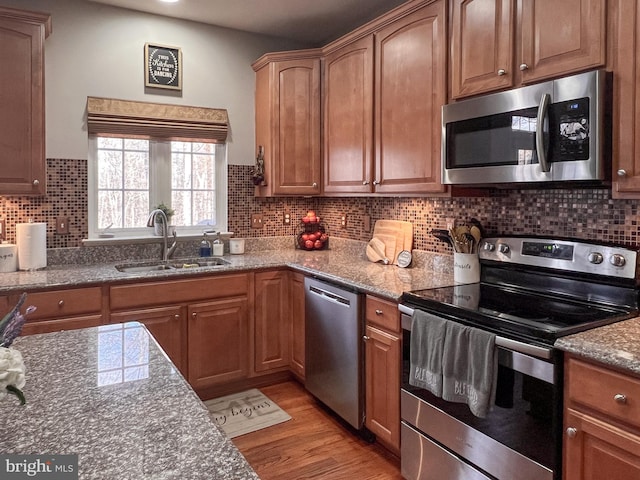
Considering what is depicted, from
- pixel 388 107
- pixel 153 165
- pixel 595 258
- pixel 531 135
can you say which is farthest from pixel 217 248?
pixel 595 258

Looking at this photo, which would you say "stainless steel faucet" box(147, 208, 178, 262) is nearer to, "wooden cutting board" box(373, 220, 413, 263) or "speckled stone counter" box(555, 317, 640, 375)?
"wooden cutting board" box(373, 220, 413, 263)

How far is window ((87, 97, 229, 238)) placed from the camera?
126 inches

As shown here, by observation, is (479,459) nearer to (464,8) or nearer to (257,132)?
(464,8)

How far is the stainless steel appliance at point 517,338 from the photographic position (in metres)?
1.56

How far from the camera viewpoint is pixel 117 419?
946 mm

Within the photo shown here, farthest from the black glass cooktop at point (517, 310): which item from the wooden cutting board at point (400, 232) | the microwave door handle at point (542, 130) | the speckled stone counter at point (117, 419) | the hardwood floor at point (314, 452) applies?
the speckled stone counter at point (117, 419)

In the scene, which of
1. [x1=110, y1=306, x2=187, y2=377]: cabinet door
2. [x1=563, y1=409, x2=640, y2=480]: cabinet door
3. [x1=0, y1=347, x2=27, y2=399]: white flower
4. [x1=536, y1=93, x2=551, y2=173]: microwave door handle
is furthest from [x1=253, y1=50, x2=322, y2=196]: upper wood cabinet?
[x1=0, y1=347, x2=27, y2=399]: white flower

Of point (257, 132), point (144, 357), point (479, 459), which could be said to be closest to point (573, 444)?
point (479, 459)

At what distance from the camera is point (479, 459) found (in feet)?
5.82

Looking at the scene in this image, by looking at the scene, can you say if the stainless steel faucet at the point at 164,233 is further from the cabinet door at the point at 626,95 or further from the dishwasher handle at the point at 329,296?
the cabinet door at the point at 626,95

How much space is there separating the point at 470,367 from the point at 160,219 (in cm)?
244

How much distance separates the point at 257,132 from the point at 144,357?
2.67 meters

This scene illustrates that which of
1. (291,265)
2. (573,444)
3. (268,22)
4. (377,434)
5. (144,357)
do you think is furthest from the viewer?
(268,22)

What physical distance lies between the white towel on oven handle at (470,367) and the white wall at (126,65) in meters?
2.42
